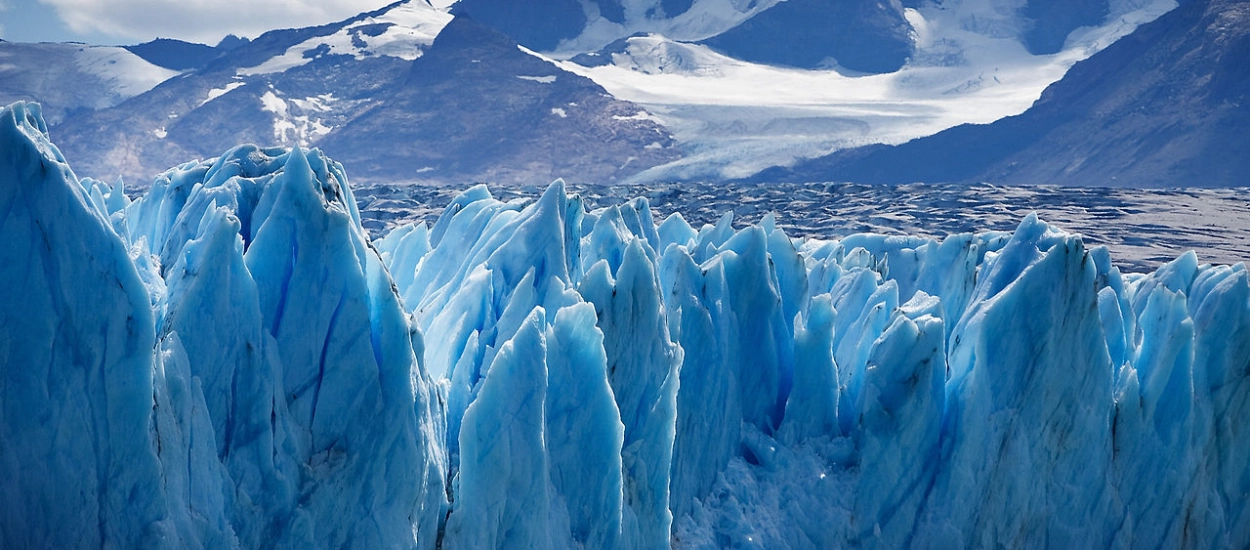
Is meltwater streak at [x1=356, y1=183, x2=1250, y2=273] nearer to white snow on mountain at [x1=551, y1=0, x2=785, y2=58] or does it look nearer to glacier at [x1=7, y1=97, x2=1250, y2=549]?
glacier at [x1=7, y1=97, x2=1250, y2=549]

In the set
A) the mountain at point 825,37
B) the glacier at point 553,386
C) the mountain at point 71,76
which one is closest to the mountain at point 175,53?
the mountain at point 71,76

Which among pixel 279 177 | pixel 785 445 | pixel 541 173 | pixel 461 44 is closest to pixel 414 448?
pixel 279 177

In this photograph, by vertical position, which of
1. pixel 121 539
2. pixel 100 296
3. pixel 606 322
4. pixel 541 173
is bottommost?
pixel 541 173

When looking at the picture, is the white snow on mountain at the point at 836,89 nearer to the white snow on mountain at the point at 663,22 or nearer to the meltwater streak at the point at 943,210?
the white snow on mountain at the point at 663,22

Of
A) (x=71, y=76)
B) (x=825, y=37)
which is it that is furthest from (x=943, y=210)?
(x=825, y=37)

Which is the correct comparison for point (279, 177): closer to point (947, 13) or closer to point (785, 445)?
point (785, 445)
